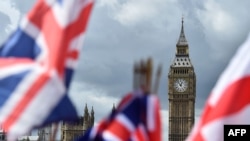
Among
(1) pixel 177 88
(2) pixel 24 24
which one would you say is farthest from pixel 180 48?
(2) pixel 24 24

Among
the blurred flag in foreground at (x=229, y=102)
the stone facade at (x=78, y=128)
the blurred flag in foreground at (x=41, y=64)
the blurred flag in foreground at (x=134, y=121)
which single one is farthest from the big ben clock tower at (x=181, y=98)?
the blurred flag in foreground at (x=134, y=121)

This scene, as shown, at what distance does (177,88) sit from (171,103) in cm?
219

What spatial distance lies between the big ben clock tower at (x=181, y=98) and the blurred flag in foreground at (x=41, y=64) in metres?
84.3

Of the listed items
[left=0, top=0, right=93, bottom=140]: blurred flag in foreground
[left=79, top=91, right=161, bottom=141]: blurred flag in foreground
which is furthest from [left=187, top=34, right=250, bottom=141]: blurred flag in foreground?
[left=0, top=0, right=93, bottom=140]: blurred flag in foreground

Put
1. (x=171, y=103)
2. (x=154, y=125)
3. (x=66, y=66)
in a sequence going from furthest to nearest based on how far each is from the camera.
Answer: (x=171, y=103) < (x=66, y=66) < (x=154, y=125)

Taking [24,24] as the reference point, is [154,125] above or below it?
below

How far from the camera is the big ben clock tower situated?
3647 inches

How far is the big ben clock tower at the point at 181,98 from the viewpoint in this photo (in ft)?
304

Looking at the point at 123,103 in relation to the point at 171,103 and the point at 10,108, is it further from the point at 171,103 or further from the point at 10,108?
the point at 171,103

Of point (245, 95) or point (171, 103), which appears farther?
point (171, 103)

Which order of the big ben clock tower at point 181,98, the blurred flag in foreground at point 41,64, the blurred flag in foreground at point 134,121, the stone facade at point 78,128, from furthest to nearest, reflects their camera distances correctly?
the stone facade at point 78,128 → the big ben clock tower at point 181,98 → the blurred flag in foreground at point 41,64 → the blurred flag in foreground at point 134,121

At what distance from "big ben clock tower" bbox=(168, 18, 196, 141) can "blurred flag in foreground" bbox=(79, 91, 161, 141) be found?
84799 millimetres

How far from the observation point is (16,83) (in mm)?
7836

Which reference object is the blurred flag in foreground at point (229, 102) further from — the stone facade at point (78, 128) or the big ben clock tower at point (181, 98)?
the stone facade at point (78, 128)
